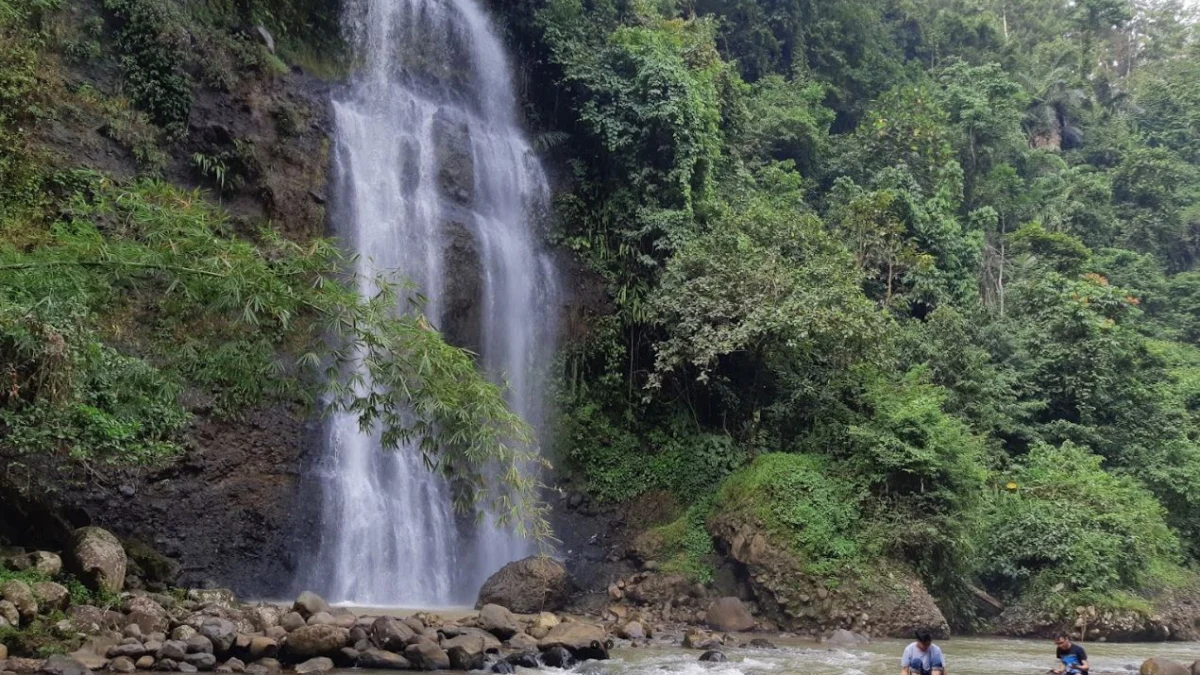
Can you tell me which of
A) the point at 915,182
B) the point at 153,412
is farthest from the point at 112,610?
the point at 915,182

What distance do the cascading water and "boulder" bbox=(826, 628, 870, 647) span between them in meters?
6.80

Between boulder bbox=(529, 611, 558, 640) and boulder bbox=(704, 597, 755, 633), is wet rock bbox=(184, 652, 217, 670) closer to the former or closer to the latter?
boulder bbox=(529, 611, 558, 640)

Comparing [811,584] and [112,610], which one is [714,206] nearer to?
[811,584]

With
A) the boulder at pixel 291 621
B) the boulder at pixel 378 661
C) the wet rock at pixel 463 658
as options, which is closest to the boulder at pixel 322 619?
the boulder at pixel 291 621

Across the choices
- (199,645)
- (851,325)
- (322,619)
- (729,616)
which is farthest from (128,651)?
(851,325)

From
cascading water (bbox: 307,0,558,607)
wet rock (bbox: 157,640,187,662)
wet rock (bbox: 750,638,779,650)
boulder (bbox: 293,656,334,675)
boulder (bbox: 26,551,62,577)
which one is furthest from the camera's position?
cascading water (bbox: 307,0,558,607)

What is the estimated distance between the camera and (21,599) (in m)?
10.5

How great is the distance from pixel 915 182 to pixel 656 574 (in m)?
16.4

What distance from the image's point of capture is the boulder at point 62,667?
9.49 m

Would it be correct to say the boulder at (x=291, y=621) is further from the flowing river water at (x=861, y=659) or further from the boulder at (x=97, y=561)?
the flowing river water at (x=861, y=659)

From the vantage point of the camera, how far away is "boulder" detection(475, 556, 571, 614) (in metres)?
17.3

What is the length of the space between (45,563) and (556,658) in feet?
21.1

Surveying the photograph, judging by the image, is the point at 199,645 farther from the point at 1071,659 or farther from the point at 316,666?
the point at 1071,659

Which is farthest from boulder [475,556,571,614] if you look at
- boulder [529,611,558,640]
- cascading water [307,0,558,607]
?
boulder [529,611,558,640]
